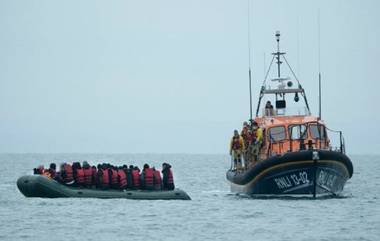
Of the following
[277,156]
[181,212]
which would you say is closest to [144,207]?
[181,212]

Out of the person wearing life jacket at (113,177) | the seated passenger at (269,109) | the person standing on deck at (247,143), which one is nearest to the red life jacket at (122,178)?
the person wearing life jacket at (113,177)

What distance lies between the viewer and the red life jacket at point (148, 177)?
40.7 metres

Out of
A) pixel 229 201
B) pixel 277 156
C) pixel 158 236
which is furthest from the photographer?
pixel 229 201

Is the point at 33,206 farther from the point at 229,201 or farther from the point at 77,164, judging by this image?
the point at 229,201

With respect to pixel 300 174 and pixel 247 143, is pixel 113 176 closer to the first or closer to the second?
pixel 247 143

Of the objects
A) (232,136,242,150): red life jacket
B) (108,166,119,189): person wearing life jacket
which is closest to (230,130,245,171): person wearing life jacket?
(232,136,242,150): red life jacket

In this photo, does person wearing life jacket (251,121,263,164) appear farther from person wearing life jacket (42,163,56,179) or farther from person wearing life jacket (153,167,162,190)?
person wearing life jacket (42,163,56,179)

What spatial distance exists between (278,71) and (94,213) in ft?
37.5

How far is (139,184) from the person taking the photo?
135ft

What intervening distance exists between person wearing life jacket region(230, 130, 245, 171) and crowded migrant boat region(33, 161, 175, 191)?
11.8 feet

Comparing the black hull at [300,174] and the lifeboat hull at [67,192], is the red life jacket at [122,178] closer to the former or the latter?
the lifeboat hull at [67,192]

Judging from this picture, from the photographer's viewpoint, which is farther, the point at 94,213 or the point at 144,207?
the point at 144,207

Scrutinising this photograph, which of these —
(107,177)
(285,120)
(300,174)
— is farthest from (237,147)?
(107,177)

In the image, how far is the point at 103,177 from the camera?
133ft
